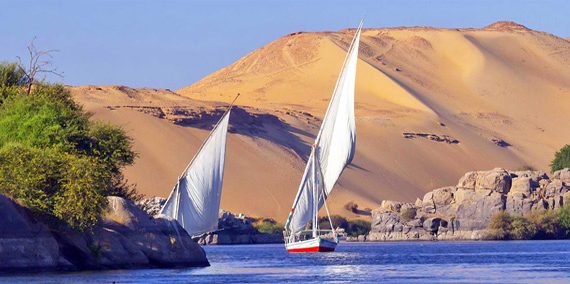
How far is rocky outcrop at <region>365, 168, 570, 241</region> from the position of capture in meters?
86.1

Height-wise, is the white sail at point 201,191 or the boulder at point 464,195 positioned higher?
the boulder at point 464,195

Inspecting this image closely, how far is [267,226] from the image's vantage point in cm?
9494

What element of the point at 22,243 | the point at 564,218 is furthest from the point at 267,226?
the point at 22,243

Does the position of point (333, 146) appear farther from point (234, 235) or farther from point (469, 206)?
point (469, 206)

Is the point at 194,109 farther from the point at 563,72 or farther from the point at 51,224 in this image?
the point at 51,224

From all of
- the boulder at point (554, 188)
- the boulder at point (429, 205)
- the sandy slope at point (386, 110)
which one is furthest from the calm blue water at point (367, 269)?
the sandy slope at point (386, 110)

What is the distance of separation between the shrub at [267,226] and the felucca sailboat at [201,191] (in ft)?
111

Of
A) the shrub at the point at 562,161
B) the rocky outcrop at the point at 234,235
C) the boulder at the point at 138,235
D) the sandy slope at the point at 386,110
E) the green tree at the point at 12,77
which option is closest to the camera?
the boulder at the point at 138,235

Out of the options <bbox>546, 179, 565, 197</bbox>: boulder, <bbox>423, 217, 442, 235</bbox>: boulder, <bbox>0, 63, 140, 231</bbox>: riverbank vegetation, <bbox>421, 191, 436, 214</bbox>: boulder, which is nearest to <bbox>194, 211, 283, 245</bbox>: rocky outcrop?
<bbox>423, 217, 442, 235</bbox>: boulder

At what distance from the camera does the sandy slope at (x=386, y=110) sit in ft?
375

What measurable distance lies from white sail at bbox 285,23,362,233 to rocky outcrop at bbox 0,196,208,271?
1609 centimetres

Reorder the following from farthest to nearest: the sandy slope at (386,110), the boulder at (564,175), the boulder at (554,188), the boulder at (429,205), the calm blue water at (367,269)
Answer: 1. the sandy slope at (386,110)
2. the boulder at (564,175)
3. the boulder at (429,205)
4. the boulder at (554,188)
5. the calm blue water at (367,269)

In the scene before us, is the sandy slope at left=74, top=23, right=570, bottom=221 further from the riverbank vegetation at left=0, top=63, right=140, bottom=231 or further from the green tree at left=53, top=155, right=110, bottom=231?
the green tree at left=53, top=155, right=110, bottom=231

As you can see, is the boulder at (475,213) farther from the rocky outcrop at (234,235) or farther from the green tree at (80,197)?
the green tree at (80,197)
